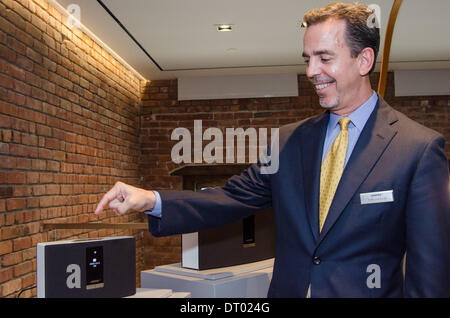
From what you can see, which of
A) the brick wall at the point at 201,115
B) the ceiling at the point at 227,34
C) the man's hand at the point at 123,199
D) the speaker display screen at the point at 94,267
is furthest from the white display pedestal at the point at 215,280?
the brick wall at the point at 201,115

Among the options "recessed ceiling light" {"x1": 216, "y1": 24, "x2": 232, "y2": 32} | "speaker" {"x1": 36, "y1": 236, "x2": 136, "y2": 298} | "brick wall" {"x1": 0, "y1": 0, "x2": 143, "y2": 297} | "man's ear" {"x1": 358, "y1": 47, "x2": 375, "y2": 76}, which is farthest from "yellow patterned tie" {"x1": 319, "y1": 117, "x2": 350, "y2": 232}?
"recessed ceiling light" {"x1": 216, "y1": 24, "x2": 232, "y2": 32}

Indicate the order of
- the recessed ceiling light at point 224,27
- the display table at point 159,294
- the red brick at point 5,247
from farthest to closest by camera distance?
the recessed ceiling light at point 224,27, the red brick at point 5,247, the display table at point 159,294

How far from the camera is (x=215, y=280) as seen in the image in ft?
5.36

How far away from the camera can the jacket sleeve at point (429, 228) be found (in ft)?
3.41

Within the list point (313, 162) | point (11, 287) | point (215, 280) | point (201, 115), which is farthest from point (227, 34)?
point (313, 162)

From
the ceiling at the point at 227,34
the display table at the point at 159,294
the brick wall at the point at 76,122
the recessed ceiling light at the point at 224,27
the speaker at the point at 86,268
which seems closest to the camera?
the speaker at the point at 86,268

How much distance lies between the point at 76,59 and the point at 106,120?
863 mm

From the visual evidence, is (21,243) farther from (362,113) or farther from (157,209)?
(362,113)

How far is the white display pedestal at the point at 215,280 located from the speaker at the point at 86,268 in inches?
6.4

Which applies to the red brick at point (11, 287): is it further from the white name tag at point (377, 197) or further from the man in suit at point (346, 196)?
the white name tag at point (377, 197)

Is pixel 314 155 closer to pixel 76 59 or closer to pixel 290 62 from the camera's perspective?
pixel 76 59

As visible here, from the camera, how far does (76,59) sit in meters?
3.88
